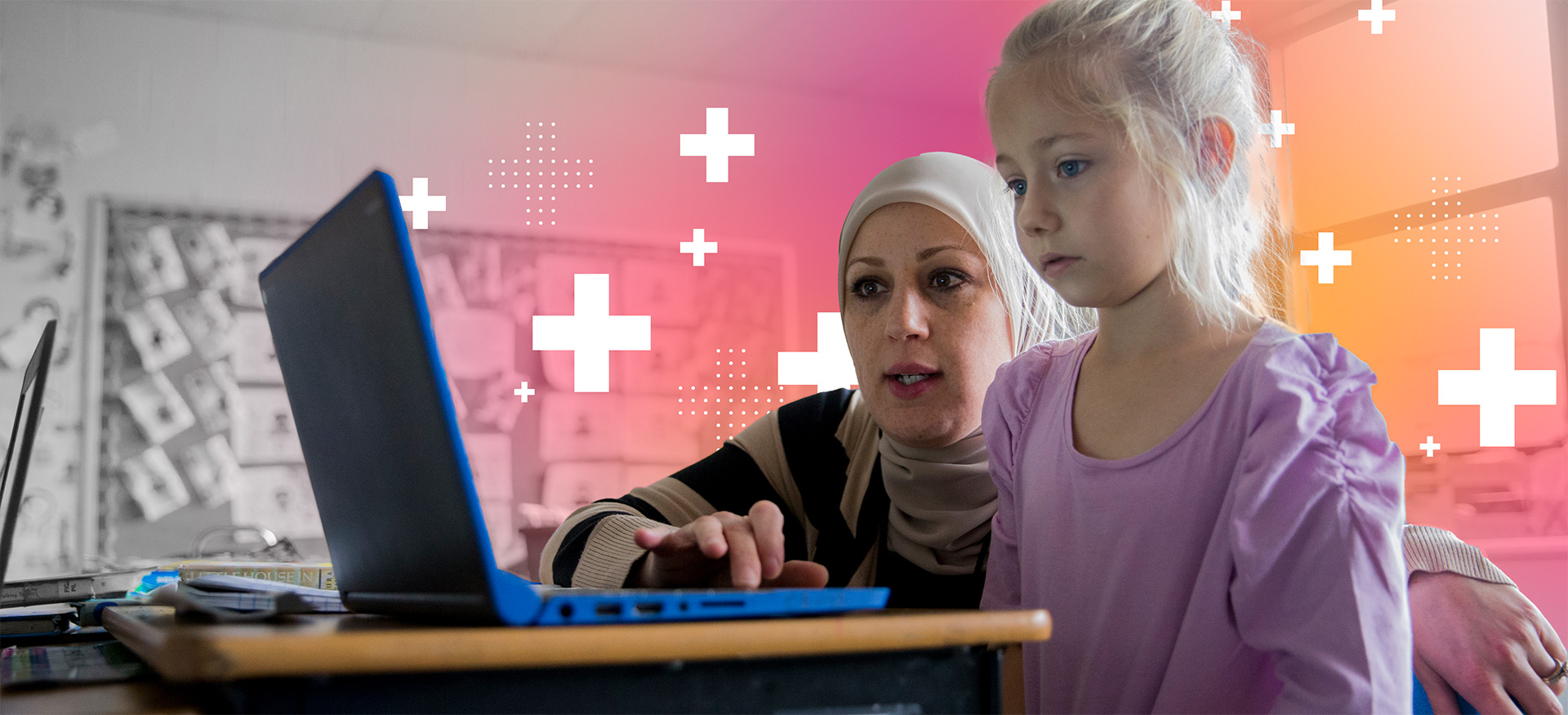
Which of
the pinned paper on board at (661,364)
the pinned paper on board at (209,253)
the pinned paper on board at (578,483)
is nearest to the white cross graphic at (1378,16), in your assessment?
the pinned paper on board at (661,364)

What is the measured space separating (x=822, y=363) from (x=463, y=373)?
125cm

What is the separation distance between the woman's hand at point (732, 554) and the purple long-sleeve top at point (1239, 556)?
0.79 ft

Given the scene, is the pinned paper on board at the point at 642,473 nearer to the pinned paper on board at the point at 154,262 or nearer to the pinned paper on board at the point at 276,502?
the pinned paper on board at the point at 276,502

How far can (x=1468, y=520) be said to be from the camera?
9.30 ft

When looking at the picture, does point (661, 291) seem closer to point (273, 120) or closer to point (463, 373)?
point (463, 373)

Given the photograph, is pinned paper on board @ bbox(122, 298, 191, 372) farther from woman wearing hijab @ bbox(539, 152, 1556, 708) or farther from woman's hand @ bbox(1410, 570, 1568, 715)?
woman's hand @ bbox(1410, 570, 1568, 715)

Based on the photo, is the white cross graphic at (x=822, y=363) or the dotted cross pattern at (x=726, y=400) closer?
the dotted cross pattern at (x=726, y=400)

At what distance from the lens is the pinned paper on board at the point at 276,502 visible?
3.09 m

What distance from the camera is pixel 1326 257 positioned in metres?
2.97

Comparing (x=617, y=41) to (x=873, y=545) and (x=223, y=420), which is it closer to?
(x=223, y=420)

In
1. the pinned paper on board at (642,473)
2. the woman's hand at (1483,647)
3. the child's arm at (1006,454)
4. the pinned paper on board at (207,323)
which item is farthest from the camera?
the pinned paper on board at (642,473)

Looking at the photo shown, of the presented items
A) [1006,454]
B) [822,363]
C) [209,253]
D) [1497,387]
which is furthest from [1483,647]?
[209,253]

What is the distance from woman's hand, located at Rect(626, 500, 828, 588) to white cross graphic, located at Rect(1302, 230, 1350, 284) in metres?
2.76

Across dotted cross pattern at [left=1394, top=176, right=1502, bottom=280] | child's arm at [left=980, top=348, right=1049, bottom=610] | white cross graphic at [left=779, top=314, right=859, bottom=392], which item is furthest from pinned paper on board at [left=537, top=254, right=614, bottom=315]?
child's arm at [left=980, top=348, right=1049, bottom=610]
